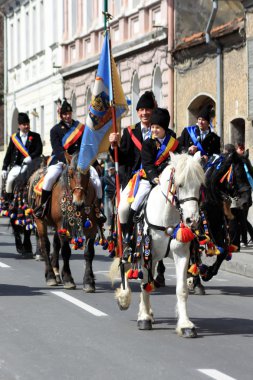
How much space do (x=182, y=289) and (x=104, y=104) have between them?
3.19 metres

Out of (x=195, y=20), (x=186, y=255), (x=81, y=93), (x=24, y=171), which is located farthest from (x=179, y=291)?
(x=81, y=93)

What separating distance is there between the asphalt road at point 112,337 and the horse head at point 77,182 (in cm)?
116

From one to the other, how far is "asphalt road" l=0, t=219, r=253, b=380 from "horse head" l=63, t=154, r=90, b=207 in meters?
1.16

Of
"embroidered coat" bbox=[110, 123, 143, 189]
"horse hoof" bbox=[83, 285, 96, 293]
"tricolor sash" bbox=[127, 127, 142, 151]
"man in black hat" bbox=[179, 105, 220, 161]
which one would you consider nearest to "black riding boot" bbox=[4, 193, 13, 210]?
"man in black hat" bbox=[179, 105, 220, 161]

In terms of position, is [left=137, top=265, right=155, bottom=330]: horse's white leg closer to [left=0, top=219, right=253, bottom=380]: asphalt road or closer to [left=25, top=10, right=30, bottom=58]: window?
[left=0, top=219, right=253, bottom=380]: asphalt road

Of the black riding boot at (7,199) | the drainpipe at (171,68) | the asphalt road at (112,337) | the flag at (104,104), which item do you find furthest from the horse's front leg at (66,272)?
the drainpipe at (171,68)

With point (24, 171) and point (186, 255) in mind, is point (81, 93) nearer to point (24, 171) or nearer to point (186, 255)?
point (24, 171)

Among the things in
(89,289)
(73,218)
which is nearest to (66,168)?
(73,218)

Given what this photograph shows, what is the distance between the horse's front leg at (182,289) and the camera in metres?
10.9

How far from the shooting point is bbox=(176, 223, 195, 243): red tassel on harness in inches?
428

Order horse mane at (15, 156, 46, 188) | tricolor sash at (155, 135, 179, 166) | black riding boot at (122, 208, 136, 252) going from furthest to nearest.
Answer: horse mane at (15, 156, 46, 188), black riding boot at (122, 208, 136, 252), tricolor sash at (155, 135, 179, 166)

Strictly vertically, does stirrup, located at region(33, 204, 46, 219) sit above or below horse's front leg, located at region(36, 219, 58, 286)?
above

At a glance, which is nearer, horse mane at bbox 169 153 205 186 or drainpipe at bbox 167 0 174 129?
horse mane at bbox 169 153 205 186

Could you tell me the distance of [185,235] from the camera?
10.9 metres
